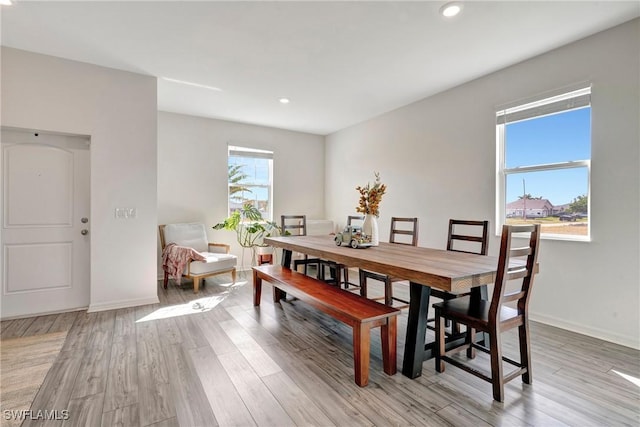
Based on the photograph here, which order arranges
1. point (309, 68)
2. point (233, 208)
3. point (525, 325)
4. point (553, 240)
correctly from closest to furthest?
point (525, 325) → point (553, 240) → point (309, 68) → point (233, 208)

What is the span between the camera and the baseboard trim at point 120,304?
3252 mm

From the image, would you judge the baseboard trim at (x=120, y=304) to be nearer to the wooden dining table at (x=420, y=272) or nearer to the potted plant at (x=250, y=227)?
the potted plant at (x=250, y=227)

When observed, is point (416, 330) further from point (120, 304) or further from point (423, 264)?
point (120, 304)

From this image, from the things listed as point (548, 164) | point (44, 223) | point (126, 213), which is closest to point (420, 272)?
point (548, 164)

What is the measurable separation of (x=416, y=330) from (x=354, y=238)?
40.9 inches

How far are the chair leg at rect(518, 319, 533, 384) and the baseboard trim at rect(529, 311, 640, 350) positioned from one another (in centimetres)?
129

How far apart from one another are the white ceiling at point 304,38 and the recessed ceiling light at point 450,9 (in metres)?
0.05

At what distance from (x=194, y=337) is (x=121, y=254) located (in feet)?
5.00

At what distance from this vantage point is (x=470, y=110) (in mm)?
3633

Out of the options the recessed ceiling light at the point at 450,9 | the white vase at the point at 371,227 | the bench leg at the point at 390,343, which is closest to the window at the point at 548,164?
the recessed ceiling light at the point at 450,9

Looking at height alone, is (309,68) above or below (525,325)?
above

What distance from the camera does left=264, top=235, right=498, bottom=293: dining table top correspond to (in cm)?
164

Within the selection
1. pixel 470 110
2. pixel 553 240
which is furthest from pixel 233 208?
pixel 553 240

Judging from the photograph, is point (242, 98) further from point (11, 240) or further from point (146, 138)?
point (11, 240)
